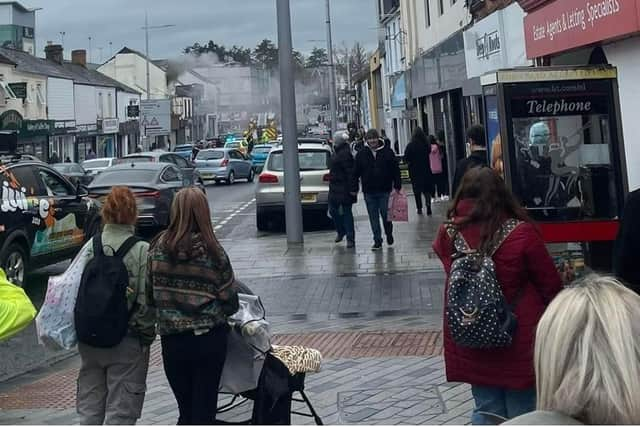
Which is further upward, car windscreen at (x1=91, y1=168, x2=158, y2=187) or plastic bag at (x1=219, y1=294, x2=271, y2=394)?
car windscreen at (x1=91, y1=168, x2=158, y2=187)

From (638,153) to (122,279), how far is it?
633 centimetres

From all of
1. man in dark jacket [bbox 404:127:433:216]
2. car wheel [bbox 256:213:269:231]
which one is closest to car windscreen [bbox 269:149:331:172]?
car wheel [bbox 256:213:269:231]

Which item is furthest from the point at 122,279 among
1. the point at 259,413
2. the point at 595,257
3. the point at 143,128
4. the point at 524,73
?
the point at 143,128

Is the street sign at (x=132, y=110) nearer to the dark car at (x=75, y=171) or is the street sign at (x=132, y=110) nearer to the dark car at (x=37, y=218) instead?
the dark car at (x=75, y=171)

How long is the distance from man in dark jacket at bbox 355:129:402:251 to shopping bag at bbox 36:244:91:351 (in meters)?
9.03

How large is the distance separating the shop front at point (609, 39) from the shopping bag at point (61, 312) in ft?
19.2

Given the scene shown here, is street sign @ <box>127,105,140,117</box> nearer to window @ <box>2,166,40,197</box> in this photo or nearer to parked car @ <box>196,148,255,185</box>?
parked car @ <box>196,148,255,185</box>

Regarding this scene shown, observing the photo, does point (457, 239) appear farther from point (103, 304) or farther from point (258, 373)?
point (103, 304)

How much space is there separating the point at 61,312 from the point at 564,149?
19.1 ft

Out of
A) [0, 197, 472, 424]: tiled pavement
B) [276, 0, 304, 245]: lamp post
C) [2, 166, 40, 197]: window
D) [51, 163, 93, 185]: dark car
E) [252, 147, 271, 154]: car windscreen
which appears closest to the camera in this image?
[0, 197, 472, 424]: tiled pavement

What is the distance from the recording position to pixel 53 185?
13359 mm

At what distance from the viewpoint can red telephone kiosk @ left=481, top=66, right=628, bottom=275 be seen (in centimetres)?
929

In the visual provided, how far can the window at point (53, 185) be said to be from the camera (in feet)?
42.9

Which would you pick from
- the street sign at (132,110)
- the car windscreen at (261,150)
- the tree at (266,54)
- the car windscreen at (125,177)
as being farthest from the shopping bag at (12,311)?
the tree at (266,54)
